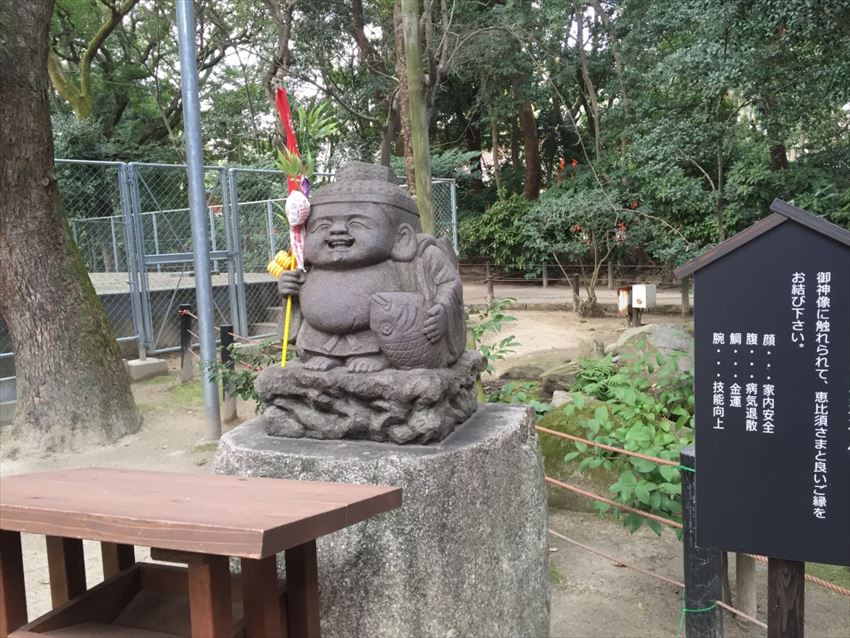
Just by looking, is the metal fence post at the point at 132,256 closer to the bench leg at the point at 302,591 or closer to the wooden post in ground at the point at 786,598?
the bench leg at the point at 302,591

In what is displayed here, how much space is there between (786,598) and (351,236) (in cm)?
187

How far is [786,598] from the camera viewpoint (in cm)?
204

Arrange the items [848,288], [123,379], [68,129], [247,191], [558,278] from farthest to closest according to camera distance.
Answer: [558,278], [68,129], [247,191], [123,379], [848,288]

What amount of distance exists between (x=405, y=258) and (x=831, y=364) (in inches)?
60.6

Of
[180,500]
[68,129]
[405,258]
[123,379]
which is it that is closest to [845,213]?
[405,258]

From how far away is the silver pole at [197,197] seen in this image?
18.3 ft

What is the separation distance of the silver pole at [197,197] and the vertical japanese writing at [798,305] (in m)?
4.53

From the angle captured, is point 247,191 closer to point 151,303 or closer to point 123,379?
point 151,303

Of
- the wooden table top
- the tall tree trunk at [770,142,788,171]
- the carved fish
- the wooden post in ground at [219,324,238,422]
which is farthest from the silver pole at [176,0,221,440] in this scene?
the tall tree trunk at [770,142,788,171]

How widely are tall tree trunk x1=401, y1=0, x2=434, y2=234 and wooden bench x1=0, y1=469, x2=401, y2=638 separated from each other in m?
3.33

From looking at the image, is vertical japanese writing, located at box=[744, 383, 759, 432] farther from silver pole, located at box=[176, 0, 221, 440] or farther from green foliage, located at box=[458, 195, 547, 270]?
green foliage, located at box=[458, 195, 547, 270]

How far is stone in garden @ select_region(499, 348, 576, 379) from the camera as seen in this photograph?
22.1ft

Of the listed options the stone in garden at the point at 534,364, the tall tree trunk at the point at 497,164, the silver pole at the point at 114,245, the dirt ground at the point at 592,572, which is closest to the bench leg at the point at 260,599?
the dirt ground at the point at 592,572

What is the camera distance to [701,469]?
2004 millimetres
